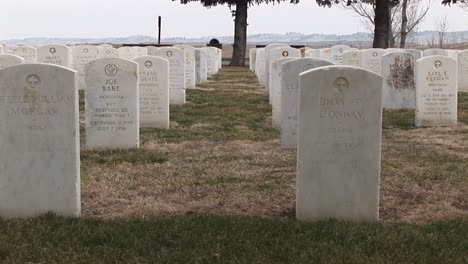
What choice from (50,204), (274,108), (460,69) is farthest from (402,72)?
(50,204)

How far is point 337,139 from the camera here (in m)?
5.13

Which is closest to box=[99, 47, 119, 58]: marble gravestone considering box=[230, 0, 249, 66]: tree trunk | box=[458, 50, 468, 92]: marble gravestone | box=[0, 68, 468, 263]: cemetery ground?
box=[0, 68, 468, 263]: cemetery ground

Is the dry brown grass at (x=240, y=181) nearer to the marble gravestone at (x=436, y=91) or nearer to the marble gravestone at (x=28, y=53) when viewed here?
the marble gravestone at (x=436, y=91)

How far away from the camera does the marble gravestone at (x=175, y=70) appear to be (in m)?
13.3

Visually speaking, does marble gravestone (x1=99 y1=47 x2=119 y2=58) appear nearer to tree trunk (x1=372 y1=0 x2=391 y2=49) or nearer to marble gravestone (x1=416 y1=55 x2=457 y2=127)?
marble gravestone (x1=416 y1=55 x2=457 y2=127)

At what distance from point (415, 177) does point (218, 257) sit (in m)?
3.40

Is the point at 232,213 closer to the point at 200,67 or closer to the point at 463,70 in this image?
the point at 463,70

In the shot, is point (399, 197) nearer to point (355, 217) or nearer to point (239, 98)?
point (355, 217)

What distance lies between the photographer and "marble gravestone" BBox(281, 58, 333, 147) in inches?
332

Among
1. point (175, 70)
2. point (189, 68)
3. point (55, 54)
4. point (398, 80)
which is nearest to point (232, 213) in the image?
point (175, 70)

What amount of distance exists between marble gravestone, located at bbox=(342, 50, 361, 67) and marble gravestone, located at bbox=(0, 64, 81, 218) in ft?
35.6

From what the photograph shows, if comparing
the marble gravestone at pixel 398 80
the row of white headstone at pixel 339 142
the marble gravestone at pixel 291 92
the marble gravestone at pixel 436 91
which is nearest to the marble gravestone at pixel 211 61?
the marble gravestone at pixel 398 80

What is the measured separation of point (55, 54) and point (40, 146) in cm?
1024

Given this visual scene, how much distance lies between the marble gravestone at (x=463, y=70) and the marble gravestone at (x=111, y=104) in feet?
39.0
